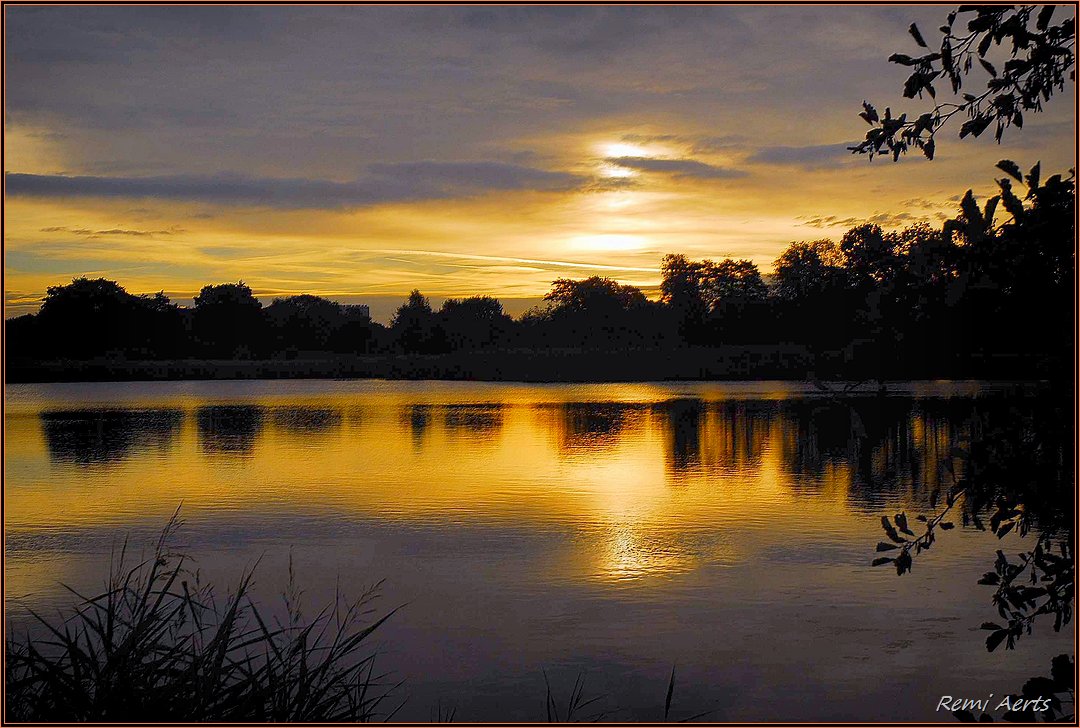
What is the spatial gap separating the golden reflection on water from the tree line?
2.32 ft

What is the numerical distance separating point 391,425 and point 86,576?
15908mm

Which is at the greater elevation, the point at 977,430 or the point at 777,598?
the point at 977,430

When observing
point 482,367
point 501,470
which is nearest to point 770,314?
point 482,367

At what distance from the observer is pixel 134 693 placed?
5.02 m

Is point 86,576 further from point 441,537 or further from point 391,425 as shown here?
point 391,425

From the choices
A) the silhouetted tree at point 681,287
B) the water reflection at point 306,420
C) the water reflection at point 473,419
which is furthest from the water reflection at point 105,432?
the silhouetted tree at point 681,287

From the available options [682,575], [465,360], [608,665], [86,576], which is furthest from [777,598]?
[465,360]

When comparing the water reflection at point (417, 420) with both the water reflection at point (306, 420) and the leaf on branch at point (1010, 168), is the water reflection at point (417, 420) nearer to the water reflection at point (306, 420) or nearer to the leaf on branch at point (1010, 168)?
the water reflection at point (306, 420)

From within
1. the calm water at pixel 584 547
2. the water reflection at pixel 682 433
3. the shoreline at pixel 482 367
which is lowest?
the calm water at pixel 584 547

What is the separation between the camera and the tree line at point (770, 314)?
4.10 m

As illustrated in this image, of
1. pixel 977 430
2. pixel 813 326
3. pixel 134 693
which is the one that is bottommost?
pixel 134 693

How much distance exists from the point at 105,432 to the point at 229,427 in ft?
8.84

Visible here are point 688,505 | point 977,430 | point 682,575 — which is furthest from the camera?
point 688,505

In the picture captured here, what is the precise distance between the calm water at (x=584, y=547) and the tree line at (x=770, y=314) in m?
0.65
